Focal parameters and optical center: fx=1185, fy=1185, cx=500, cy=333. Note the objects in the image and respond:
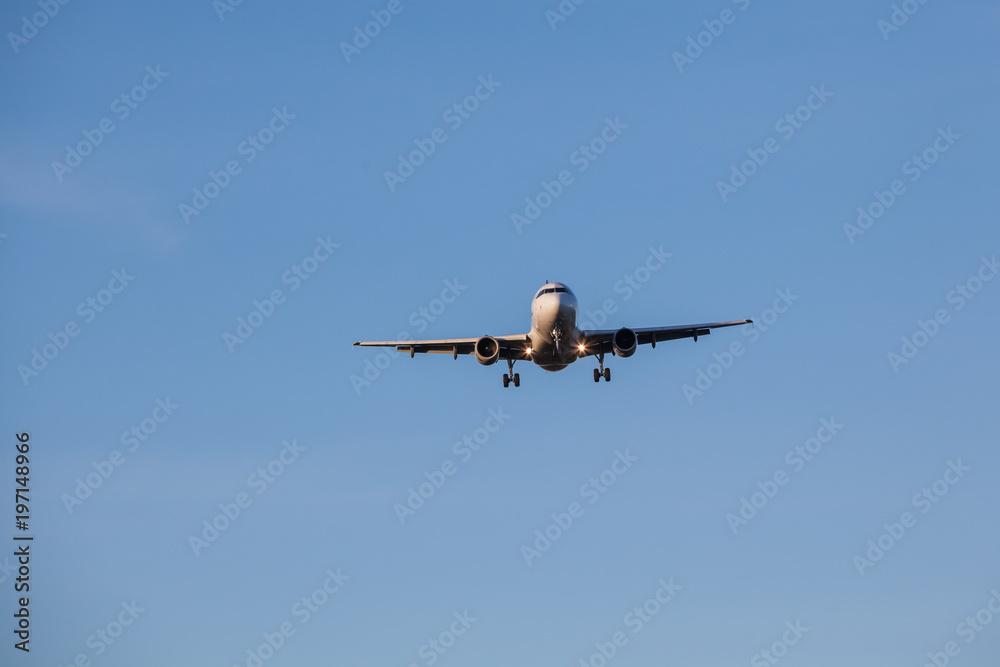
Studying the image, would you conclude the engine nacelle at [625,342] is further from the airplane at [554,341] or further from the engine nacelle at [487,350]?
the engine nacelle at [487,350]

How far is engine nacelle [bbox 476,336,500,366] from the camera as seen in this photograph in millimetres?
59438

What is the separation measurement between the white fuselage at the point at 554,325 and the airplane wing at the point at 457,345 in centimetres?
87

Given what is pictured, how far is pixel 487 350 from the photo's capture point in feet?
196

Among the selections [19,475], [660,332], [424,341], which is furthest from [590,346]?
[19,475]

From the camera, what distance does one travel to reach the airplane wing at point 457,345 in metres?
59.7

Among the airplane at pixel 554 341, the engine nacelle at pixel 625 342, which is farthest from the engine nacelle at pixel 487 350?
the engine nacelle at pixel 625 342

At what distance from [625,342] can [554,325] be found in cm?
494

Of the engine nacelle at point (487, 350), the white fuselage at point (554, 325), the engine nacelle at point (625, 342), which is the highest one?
the engine nacelle at point (625, 342)

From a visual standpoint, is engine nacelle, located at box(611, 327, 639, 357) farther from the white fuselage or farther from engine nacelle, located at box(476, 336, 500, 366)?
engine nacelle, located at box(476, 336, 500, 366)

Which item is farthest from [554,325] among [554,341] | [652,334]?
[652,334]

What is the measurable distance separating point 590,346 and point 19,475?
2758 centimetres

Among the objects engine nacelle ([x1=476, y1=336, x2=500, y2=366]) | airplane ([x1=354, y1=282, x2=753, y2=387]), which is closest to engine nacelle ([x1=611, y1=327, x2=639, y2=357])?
airplane ([x1=354, y1=282, x2=753, y2=387])

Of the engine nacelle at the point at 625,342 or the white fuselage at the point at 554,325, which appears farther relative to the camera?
the engine nacelle at the point at 625,342

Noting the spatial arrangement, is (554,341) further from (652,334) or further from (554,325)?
(652,334)
